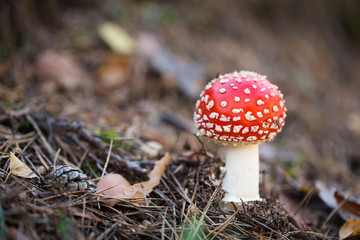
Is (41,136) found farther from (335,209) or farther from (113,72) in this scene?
(335,209)

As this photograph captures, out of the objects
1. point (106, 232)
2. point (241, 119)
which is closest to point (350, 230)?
point (241, 119)

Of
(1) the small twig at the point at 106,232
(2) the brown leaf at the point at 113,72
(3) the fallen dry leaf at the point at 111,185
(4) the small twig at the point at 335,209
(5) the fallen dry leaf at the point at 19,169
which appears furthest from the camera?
(2) the brown leaf at the point at 113,72

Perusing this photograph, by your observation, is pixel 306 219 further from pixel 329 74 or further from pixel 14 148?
pixel 329 74

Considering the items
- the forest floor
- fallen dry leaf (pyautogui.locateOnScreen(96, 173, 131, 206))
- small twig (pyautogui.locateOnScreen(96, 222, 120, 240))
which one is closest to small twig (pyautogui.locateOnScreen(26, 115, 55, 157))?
the forest floor

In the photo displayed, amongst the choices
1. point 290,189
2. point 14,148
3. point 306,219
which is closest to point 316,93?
point 290,189

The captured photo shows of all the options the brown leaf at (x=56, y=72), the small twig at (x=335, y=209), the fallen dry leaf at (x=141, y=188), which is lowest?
the brown leaf at (x=56, y=72)

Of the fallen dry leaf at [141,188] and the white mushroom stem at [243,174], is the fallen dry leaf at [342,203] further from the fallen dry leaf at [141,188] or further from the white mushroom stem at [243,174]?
the fallen dry leaf at [141,188]

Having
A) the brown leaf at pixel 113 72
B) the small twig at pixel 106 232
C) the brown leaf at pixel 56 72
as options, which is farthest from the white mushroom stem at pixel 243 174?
the brown leaf at pixel 56 72
